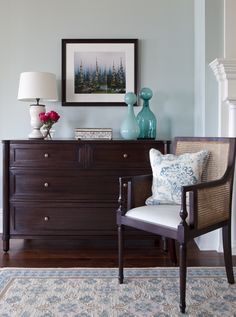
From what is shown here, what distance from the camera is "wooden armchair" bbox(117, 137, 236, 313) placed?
1877 millimetres

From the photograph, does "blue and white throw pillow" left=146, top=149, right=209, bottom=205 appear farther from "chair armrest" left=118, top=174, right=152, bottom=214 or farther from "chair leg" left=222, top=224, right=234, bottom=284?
"chair leg" left=222, top=224, right=234, bottom=284

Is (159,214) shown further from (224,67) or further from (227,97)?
(224,67)

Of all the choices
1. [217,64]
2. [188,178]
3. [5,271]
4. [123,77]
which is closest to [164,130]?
[123,77]

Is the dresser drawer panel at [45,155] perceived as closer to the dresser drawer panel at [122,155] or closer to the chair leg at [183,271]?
the dresser drawer panel at [122,155]

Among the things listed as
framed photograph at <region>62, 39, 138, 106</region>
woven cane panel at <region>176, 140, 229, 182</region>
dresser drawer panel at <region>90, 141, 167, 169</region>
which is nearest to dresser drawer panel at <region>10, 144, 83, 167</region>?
dresser drawer panel at <region>90, 141, 167, 169</region>

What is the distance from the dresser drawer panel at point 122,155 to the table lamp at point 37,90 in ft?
1.75

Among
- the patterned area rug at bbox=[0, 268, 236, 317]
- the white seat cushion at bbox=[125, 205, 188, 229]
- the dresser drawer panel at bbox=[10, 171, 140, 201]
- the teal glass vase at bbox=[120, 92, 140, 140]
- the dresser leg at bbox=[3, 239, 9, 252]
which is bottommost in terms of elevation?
the patterned area rug at bbox=[0, 268, 236, 317]

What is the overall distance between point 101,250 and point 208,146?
1262 millimetres

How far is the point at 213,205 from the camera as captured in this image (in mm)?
2055

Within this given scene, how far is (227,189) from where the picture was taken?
7.25 feet

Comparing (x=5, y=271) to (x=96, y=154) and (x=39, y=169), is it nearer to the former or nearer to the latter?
(x=39, y=169)

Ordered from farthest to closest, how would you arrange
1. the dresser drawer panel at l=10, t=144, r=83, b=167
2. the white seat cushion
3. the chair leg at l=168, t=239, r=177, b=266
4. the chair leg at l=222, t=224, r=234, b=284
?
the dresser drawer panel at l=10, t=144, r=83, b=167 → the chair leg at l=168, t=239, r=177, b=266 → the chair leg at l=222, t=224, r=234, b=284 → the white seat cushion

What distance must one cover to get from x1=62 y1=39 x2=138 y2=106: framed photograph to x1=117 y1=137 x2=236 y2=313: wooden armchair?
3.21 feet

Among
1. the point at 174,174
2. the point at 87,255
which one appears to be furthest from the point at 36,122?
the point at 174,174
